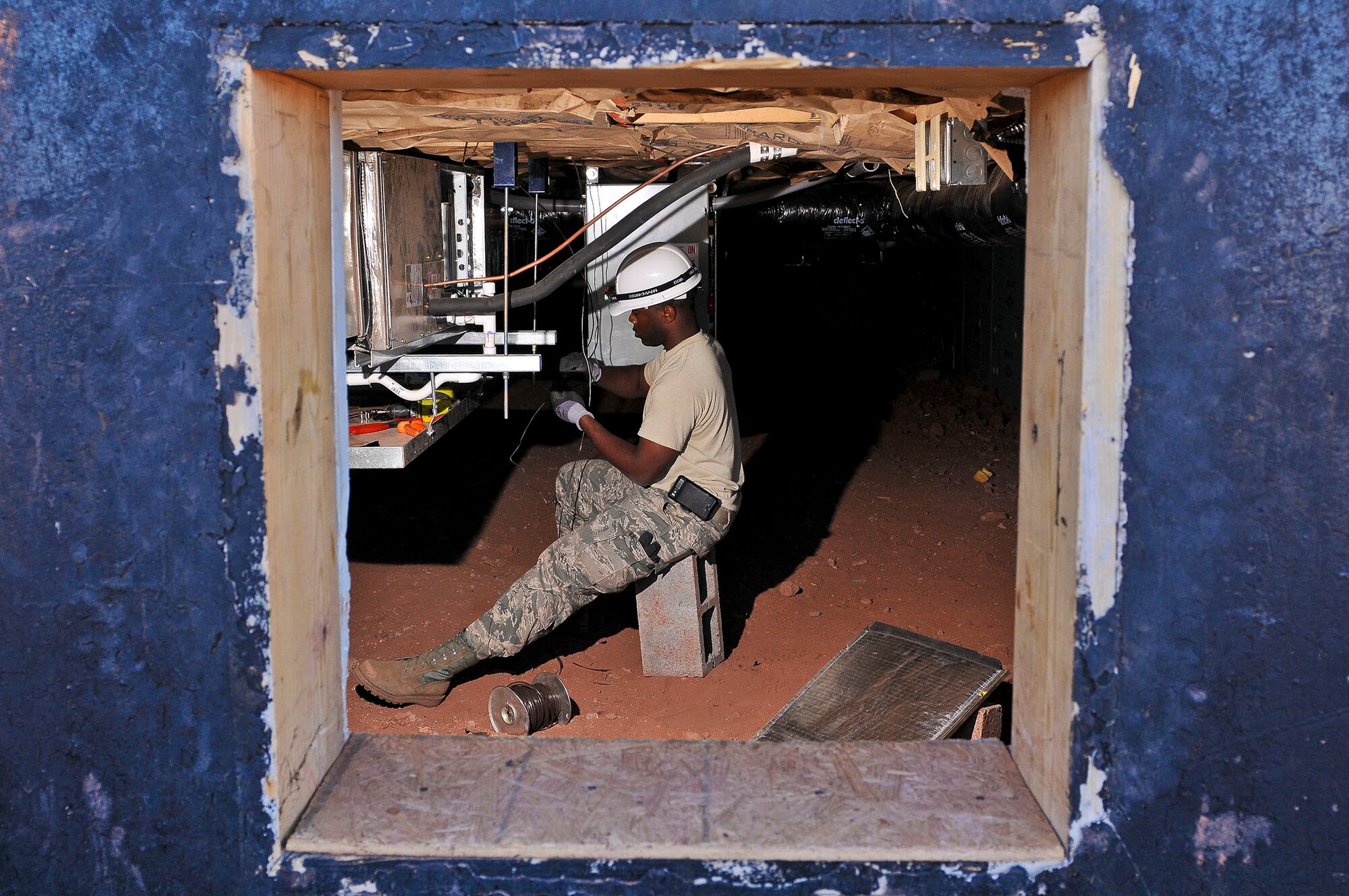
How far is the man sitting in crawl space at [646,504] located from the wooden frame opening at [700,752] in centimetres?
206

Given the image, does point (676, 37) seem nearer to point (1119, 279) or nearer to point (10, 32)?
point (1119, 279)

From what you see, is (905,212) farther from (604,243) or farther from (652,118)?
(652,118)

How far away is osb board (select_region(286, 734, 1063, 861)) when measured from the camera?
1721 millimetres

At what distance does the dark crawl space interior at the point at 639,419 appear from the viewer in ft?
9.95

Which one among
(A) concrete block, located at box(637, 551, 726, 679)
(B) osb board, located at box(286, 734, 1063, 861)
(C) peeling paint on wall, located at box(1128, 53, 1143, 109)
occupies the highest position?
(C) peeling paint on wall, located at box(1128, 53, 1143, 109)

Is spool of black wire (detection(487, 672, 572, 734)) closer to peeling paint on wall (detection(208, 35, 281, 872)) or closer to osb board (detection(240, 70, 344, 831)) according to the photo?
osb board (detection(240, 70, 344, 831))

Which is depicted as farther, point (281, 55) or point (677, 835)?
point (677, 835)

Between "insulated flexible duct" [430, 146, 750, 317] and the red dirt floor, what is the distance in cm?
151

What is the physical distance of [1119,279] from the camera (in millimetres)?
1600

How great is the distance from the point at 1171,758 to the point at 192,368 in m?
1.63

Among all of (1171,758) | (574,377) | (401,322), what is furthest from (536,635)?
(574,377)

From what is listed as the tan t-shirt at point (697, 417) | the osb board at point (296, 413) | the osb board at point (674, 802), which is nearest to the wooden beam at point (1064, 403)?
the osb board at point (674, 802)

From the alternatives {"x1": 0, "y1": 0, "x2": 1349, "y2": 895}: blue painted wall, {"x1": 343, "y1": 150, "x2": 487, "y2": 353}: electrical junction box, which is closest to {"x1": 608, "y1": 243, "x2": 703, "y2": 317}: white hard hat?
{"x1": 343, "y1": 150, "x2": 487, "y2": 353}: electrical junction box

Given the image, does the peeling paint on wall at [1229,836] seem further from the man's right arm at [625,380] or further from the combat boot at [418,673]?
the man's right arm at [625,380]
